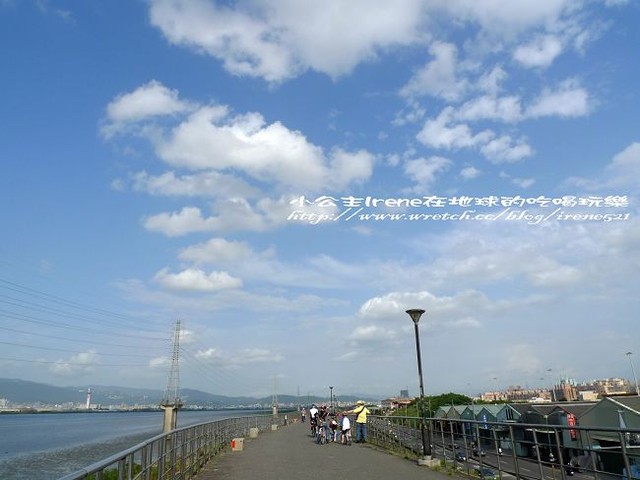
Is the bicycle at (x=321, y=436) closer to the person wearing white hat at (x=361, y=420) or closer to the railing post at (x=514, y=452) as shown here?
the person wearing white hat at (x=361, y=420)

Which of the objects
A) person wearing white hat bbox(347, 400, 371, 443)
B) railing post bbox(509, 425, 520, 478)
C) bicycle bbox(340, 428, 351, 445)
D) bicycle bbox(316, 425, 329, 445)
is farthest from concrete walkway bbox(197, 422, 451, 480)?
bicycle bbox(316, 425, 329, 445)

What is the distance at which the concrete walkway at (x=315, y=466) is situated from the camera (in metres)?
11.5

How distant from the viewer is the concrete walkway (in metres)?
11.5

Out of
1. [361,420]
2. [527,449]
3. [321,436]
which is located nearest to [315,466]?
[527,449]

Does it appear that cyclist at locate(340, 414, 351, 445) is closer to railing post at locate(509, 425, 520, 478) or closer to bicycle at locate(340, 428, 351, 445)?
bicycle at locate(340, 428, 351, 445)

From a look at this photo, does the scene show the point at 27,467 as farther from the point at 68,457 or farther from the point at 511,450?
the point at 511,450

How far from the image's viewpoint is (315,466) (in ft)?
43.6

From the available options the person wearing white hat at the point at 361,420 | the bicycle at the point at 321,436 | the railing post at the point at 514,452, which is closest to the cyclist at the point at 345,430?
the person wearing white hat at the point at 361,420

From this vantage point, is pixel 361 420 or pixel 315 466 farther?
pixel 361 420

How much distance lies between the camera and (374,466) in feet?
42.9

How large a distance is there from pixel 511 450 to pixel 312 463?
625 cm

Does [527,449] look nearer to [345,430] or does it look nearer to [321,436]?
[345,430]

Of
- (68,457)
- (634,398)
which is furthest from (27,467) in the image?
(634,398)

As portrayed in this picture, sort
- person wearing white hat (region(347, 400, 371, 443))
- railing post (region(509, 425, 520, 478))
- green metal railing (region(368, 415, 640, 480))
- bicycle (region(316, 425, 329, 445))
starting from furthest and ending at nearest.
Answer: bicycle (region(316, 425, 329, 445))
person wearing white hat (region(347, 400, 371, 443))
railing post (region(509, 425, 520, 478))
green metal railing (region(368, 415, 640, 480))
